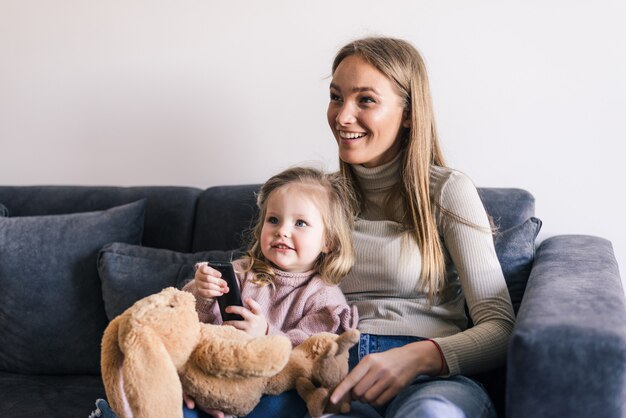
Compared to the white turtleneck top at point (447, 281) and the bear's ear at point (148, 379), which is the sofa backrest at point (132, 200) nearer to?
the white turtleneck top at point (447, 281)

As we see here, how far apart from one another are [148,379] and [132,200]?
1080 mm

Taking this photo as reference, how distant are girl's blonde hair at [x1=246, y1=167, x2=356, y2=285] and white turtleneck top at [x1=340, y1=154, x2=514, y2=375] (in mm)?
49

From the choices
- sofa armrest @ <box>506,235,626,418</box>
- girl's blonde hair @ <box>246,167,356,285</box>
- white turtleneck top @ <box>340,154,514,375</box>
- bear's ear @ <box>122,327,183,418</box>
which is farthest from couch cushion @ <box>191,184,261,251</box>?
sofa armrest @ <box>506,235,626,418</box>

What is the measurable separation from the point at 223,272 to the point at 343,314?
30cm

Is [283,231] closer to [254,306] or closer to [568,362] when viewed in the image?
[254,306]

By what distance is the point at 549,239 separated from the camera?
2.00 metres

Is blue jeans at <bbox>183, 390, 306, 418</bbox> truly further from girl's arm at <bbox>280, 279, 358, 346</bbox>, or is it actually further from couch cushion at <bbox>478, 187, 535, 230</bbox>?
couch cushion at <bbox>478, 187, 535, 230</bbox>

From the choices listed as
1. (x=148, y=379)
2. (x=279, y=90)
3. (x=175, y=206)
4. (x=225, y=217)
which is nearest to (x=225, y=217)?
(x=225, y=217)

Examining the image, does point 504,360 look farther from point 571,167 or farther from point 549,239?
point 571,167

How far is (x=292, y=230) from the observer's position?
67.6 inches

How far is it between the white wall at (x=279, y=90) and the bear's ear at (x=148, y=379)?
110 centimetres

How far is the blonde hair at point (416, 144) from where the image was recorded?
67.7 inches

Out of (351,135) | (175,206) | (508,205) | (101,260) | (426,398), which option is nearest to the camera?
(426,398)

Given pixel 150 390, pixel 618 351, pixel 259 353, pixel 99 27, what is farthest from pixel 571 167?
pixel 99 27
